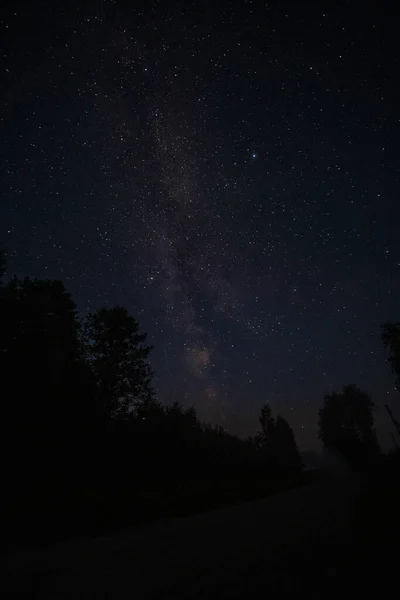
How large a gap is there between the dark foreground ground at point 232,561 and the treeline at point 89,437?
10.8 ft

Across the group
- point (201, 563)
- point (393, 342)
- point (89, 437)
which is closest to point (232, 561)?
point (201, 563)

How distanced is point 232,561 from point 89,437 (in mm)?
13795

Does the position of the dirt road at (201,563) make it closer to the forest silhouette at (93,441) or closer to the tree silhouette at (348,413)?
the forest silhouette at (93,441)

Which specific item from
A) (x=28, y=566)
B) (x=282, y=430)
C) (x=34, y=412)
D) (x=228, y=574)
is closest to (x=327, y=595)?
(x=228, y=574)

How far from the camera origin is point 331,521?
852 centimetres

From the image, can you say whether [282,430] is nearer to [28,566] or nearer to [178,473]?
[178,473]

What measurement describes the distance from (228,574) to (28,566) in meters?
5.06

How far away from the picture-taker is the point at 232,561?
594 centimetres

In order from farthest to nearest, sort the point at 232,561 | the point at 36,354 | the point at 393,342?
the point at 393,342
the point at 36,354
the point at 232,561

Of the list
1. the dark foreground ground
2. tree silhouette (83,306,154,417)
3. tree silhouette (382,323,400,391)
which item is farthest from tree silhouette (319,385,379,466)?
the dark foreground ground

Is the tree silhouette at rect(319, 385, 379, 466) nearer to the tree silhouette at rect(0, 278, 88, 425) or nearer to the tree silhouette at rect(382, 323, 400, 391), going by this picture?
the tree silhouette at rect(382, 323, 400, 391)

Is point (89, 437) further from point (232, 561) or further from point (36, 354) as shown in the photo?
point (232, 561)

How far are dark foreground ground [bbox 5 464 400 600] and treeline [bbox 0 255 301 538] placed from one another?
3.29 meters

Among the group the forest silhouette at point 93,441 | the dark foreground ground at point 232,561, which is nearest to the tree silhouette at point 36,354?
the forest silhouette at point 93,441
